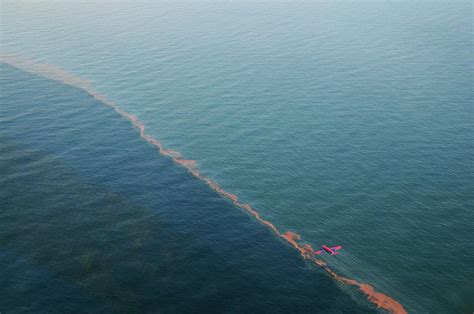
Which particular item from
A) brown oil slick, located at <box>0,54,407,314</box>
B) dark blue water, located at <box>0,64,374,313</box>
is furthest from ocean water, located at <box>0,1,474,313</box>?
brown oil slick, located at <box>0,54,407,314</box>

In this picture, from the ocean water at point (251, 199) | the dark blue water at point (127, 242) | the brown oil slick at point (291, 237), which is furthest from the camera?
the ocean water at point (251, 199)

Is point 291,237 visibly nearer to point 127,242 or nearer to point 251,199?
point 251,199

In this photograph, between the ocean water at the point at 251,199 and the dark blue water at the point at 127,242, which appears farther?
the ocean water at the point at 251,199

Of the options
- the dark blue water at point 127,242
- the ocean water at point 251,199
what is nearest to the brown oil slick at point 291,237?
the ocean water at point 251,199

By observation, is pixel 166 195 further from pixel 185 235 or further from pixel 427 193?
pixel 427 193

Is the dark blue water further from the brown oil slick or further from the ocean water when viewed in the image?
the brown oil slick

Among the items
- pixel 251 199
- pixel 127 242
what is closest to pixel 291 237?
pixel 251 199

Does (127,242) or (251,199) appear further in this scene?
(251,199)

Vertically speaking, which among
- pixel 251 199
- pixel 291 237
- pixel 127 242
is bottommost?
pixel 291 237

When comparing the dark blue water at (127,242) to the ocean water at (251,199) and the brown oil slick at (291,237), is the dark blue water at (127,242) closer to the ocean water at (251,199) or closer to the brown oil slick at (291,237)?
the ocean water at (251,199)

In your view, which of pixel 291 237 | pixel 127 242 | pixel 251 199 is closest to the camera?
pixel 127 242
